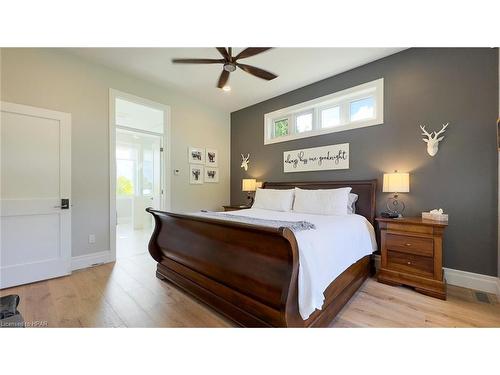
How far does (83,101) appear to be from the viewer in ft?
9.92

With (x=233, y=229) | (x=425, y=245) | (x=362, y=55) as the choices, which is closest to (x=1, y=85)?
(x=233, y=229)

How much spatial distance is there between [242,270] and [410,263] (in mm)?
1929

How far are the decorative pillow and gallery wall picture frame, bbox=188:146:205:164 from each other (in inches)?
115

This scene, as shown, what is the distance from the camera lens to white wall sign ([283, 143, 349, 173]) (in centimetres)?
335

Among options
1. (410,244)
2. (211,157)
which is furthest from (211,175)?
(410,244)

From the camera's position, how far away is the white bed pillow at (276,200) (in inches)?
132

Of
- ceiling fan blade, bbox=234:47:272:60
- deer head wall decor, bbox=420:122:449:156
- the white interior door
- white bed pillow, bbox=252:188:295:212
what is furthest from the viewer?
Result: white bed pillow, bbox=252:188:295:212

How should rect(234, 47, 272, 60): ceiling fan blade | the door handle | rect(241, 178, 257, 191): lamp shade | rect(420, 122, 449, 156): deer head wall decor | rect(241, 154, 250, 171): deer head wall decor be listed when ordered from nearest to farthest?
rect(234, 47, 272, 60): ceiling fan blade < rect(420, 122, 449, 156): deer head wall decor < the door handle < rect(241, 178, 257, 191): lamp shade < rect(241, 154, 250, 171): deer head wall decor

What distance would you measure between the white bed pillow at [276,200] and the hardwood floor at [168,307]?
1.44m

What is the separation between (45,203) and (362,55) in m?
4.46

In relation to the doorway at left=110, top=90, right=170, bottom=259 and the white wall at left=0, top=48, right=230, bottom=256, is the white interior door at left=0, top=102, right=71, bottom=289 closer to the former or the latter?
the white wall at left=0, top=48, right=230, bottom=256

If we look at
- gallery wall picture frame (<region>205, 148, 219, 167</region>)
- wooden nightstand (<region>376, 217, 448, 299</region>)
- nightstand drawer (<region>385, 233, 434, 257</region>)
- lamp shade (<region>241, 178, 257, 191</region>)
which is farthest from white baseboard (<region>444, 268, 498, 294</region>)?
gallery wall picture frame (<region>205, 148, 219, 167</region>)

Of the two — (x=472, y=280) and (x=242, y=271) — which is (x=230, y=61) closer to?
(x=242, y=271)
